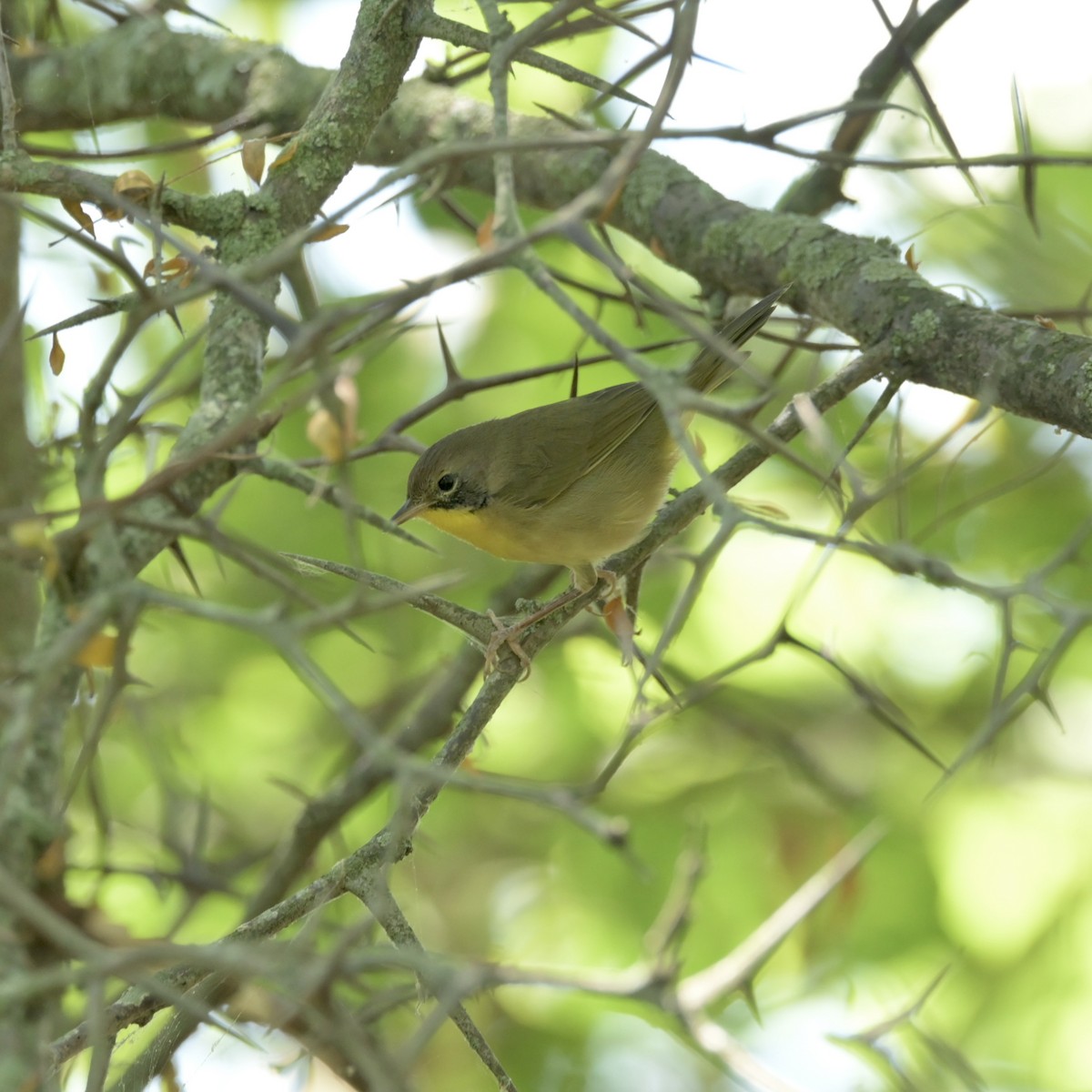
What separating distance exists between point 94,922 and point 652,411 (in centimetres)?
298

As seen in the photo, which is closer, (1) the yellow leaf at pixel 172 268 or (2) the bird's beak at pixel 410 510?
(1) the yellow leaf at pixel 172 268

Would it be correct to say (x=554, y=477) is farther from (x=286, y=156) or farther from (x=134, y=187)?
(x=134, y=187)

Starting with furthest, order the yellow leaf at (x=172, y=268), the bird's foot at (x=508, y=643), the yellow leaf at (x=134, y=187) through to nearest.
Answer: the bird's foot at (x=508, y=643) < the yellow leaf at (x=172, y=268) < the yellow leaf at (x=134, y=187)

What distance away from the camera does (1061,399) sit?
2633 mm

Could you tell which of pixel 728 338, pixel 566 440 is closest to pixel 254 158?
pixel 728 338

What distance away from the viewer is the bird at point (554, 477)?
184 inches

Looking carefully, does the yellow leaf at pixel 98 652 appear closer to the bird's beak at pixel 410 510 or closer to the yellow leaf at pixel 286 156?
the yellow leaf at pixel 286 156

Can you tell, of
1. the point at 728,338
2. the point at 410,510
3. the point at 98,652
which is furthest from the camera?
the point at 410,510

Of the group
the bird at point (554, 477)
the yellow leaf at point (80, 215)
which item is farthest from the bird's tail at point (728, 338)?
the yellow leaf at point (80, 215)

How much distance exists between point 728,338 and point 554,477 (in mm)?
1102

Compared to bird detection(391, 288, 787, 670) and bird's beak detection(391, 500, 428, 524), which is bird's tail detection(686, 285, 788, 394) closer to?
bird detection(391, 288, 787, 670)

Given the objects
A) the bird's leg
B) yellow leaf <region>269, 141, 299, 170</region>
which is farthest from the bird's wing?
yellow leaf <region>269, 141, 299, 170</region>

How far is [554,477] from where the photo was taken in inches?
190

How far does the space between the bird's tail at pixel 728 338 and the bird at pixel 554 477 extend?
0.6 inches
